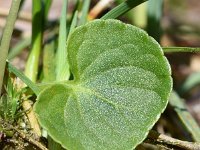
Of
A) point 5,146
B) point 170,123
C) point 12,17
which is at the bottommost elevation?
point 170,123

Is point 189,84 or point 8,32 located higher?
point 8,32

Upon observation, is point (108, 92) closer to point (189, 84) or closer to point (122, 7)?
point (122, 7)

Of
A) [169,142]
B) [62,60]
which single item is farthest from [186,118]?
[62,60]

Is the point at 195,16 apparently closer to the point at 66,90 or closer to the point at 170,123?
the point at 170,123

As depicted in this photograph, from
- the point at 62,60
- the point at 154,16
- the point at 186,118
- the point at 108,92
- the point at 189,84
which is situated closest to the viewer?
the point at 108,92

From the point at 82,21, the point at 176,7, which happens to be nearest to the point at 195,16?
the point at 176,7

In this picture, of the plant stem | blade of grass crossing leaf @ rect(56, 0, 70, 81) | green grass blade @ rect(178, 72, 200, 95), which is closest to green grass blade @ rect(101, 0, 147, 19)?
blade of grass crossing leaf @ rect(56, 0, 70, 81)

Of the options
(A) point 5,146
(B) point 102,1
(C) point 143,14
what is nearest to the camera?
(A) point 5,146

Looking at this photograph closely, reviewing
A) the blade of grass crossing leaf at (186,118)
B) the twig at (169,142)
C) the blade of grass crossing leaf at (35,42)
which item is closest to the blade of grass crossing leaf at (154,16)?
the blade of grass crossing leaf at (186,118)
